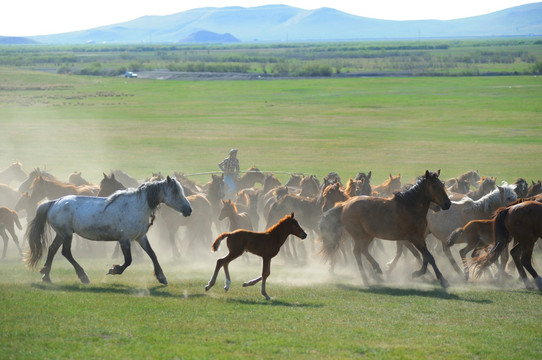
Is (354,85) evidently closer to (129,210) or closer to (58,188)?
(58,188)

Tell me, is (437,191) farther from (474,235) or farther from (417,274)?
(417,274)

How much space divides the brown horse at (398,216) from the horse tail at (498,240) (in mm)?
834

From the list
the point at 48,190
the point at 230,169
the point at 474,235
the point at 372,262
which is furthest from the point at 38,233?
the point at 230,169

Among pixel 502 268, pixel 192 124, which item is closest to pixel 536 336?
pixel 502 268

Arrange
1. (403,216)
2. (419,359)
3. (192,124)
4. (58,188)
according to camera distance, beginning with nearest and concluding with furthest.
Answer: (419,359)
(403,216)
(58,188)
(192,124)

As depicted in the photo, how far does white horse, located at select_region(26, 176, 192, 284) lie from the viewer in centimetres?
1286

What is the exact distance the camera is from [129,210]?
508 inches

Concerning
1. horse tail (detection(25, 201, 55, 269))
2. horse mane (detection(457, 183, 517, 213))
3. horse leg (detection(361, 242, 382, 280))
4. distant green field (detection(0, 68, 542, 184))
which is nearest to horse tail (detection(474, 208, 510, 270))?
horse leg (detection(361, 242, 382, 280))

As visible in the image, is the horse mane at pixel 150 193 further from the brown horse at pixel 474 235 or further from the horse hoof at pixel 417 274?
the brown horse at pixel 474 235

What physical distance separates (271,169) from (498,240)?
63.6 feet

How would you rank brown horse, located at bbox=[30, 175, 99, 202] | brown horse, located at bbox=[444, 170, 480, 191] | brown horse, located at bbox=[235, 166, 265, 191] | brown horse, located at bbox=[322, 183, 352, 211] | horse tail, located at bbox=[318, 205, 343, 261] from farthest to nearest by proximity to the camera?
brown horse, located at bbox=[235, 166, 265, 191] < brown horse, located at bbox=[444, 170, 480, 191] < brown horse, located at bbox=[30, 175, 99, 202] < brown horse, located at bbox=[322, 183, 352, 211] < horse tail, located at bbox=[318, 205, 343, 261]

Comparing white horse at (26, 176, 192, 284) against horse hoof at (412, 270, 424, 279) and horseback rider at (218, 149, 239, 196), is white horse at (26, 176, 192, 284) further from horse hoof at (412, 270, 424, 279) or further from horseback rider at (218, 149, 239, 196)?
horseback rider at (218, 149, 239, 196)

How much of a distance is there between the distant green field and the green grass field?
0.55 feet

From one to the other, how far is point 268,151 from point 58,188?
64.9 ft
